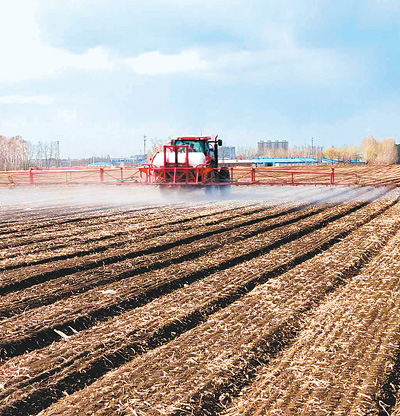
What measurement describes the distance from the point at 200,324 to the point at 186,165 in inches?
541

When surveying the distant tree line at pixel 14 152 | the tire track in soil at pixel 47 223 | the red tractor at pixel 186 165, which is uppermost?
the distant tree line at pixel 14 152

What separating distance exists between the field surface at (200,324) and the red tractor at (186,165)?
30.6 feet

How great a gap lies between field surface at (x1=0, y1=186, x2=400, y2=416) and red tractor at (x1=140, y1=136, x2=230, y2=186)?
9326 millimetres

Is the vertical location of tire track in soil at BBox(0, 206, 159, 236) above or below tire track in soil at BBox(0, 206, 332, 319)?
above

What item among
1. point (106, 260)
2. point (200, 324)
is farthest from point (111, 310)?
point (106, 260)

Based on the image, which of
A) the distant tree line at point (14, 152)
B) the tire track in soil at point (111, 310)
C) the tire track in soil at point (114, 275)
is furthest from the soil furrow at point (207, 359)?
the distant tree line at point (14, 152)

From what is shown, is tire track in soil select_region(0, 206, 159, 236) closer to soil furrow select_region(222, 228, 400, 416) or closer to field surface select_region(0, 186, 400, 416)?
field surface select_region(0, 186, 400, 416)

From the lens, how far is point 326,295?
15.2 ft

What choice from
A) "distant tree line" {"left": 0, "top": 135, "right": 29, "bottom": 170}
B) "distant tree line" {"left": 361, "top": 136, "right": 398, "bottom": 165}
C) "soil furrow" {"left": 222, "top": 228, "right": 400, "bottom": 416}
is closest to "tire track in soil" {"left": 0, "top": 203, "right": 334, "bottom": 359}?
"soil furrow" {"left": 222, "top": 228, "right": 400, "bottom": 416}

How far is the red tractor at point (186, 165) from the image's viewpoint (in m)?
17.2

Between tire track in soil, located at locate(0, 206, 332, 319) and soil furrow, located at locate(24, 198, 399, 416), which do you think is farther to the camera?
tire track in soil, located at locate(0, 206, 332, 319)

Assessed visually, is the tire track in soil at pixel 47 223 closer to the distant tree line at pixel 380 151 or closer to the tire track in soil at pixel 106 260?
the tire track in soil at pixel 106 260

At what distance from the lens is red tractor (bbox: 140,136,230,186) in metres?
→ 17.2

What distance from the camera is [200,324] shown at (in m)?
3.90
